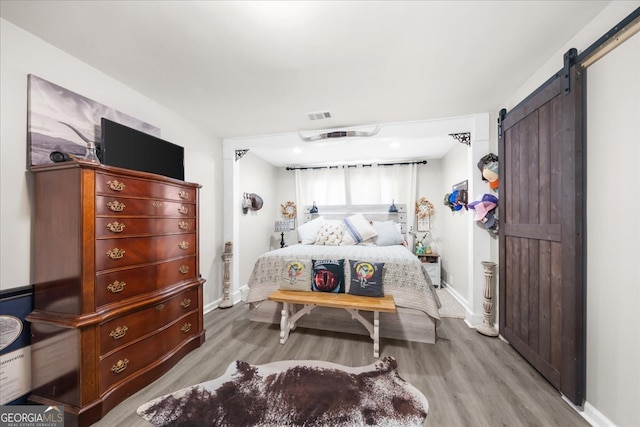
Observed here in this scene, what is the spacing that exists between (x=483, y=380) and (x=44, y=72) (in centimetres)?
389

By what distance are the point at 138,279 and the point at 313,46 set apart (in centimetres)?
209

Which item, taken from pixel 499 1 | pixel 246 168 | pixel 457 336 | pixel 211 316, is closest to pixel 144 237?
pixel 211 316

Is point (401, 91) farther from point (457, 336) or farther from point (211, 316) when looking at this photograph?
point (211, 316)

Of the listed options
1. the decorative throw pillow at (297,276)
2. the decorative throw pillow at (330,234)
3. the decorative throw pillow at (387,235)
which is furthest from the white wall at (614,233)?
the decorative throw pillow at (330,234)

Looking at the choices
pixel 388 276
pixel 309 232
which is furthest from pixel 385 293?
pixel 309 232

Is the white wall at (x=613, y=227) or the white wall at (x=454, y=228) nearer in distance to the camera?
the white wall at (x=613, y=227)

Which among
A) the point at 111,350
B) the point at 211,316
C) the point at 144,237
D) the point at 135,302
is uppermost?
the point at 144,237

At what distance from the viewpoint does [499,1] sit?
126 cm

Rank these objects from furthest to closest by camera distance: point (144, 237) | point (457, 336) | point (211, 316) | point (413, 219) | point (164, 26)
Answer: point (413, 219)
point (211, 316)
point (457, 336)
point (144, 237)
point (164, 26)

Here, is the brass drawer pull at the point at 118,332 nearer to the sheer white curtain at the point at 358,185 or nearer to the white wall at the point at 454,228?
the white wall at the point at 454,228

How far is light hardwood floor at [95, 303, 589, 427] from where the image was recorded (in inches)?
57.5

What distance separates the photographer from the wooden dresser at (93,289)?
54.6 inches

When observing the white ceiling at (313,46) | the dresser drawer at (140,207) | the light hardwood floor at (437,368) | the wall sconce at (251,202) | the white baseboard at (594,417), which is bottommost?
the light hardwood floor at (437,368)

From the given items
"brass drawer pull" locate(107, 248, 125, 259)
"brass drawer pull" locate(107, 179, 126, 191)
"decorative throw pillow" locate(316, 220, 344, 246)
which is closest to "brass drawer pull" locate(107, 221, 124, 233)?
"brass drawer pull" locate(107, 248, 125, 259)
